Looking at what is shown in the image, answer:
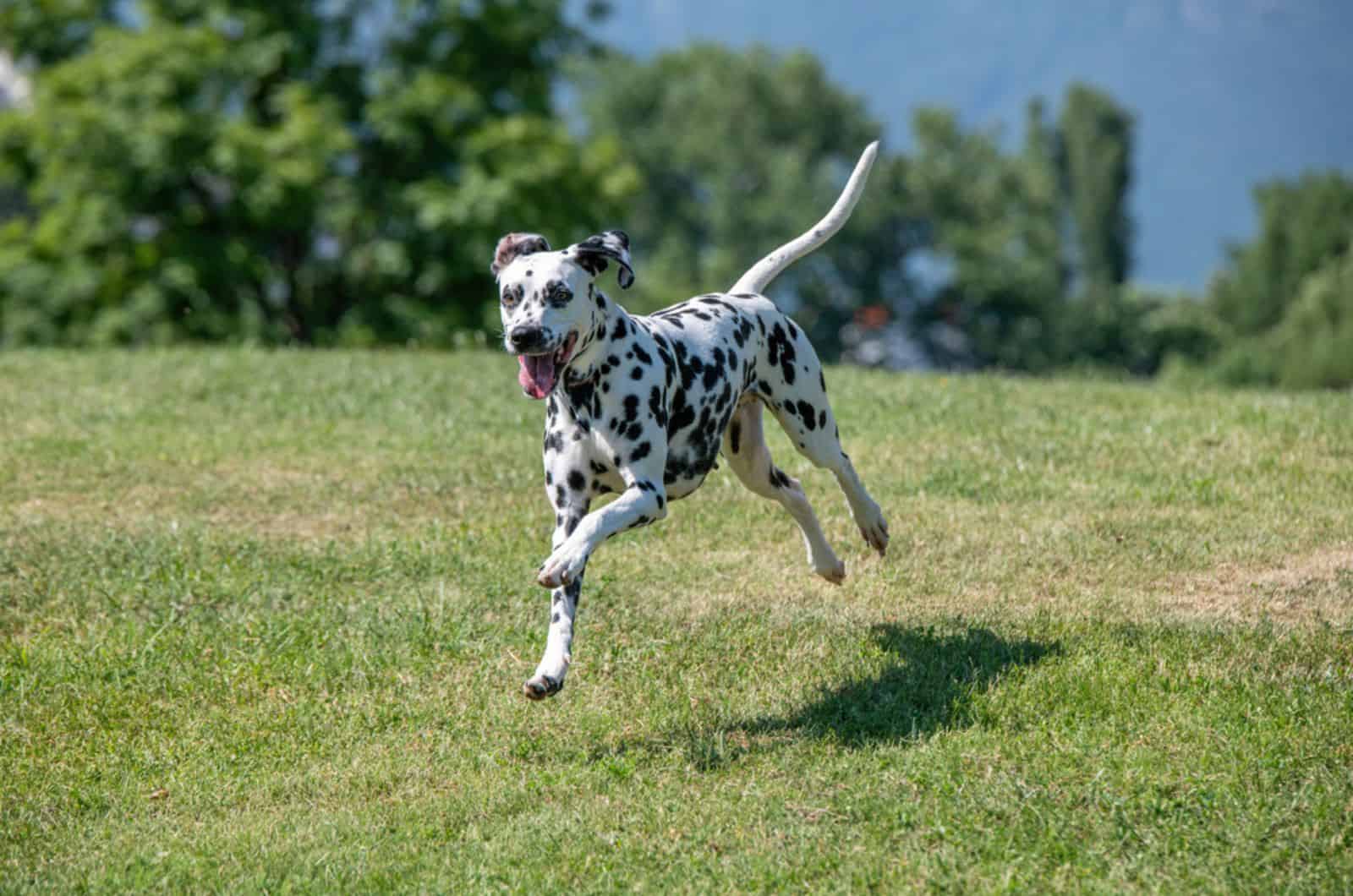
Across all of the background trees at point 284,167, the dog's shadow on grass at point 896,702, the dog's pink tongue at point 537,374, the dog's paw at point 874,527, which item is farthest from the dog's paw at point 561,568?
the background trees at point 284,167

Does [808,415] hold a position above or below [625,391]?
below

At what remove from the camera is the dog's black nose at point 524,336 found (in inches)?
292

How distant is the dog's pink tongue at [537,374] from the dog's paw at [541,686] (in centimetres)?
131

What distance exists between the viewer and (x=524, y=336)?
7422 millimetres

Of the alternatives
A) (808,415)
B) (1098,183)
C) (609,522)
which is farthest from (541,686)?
(1098,183)

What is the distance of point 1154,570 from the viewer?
35.0 ft

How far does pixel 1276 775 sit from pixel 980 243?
66.4 metres

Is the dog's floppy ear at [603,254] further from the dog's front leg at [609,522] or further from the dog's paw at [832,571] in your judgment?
the dog's paw at [832,571]

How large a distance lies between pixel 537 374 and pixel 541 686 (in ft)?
4.72

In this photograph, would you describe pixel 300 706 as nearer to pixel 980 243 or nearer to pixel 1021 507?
pixel 1021 507

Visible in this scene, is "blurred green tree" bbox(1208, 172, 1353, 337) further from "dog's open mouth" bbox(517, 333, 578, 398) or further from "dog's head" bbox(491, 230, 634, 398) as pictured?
"dog's open mouth" bbox(517, 333, 578, 398)

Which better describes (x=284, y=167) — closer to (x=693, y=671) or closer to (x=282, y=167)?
(x=282, y=167)

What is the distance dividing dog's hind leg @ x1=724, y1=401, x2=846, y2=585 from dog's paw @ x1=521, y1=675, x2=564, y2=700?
235 centimetres

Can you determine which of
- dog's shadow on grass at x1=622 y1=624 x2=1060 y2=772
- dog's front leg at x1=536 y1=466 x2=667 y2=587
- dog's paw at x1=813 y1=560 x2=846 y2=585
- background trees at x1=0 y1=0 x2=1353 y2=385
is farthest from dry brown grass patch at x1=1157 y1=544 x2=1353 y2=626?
background trees at x1=0 y1=0 x2=1353 y2=385
